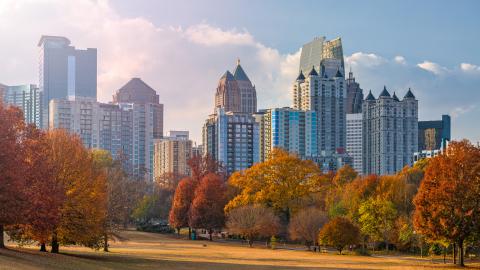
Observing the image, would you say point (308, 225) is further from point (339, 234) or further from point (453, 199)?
point (453, 199)

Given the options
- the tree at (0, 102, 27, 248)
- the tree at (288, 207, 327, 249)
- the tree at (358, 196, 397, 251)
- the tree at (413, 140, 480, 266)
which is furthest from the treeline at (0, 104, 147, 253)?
the tree at (358, 196, 397, 251)

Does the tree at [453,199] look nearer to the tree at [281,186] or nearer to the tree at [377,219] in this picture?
the tree at [377,219]

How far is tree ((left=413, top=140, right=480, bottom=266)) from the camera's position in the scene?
52875 millimetres

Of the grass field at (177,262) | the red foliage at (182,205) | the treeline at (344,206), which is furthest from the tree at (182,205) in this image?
the grass field at (177,262)

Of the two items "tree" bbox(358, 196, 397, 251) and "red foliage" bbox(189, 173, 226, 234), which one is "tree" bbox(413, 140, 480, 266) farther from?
"red foliage" bbox(189, 173, 226, 234)

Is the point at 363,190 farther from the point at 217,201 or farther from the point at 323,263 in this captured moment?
the point at 323,263

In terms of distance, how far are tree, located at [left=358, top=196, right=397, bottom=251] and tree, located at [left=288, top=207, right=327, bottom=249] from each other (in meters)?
4.78

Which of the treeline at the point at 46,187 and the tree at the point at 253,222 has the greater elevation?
the treeline at the point at 46,187

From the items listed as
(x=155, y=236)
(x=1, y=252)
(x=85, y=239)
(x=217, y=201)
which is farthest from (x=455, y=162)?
(x=155, y=236)

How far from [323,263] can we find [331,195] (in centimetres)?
3456

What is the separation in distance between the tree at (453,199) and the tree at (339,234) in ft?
54.3

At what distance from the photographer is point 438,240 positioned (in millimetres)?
54656

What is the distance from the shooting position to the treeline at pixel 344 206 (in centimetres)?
5325

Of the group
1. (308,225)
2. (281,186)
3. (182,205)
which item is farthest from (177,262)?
(182,205)
